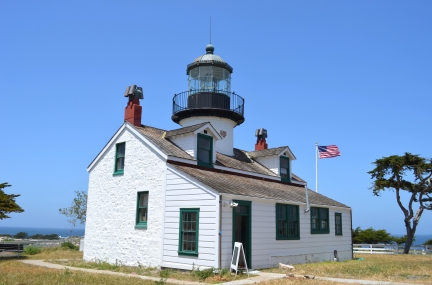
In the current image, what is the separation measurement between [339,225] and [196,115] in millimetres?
9707

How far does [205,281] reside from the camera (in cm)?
1265

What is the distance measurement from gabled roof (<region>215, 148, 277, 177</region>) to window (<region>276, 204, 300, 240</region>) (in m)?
3.50

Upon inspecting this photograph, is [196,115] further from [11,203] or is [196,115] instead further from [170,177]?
[11,203]

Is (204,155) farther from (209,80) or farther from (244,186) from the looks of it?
(209,80)

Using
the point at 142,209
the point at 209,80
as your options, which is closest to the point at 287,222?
the point at 142,209

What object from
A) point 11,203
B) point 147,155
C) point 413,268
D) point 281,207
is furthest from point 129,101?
point 413,268

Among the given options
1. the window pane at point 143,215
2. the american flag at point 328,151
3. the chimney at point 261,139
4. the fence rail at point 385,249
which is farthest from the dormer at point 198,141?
the fence rail at point 385,249

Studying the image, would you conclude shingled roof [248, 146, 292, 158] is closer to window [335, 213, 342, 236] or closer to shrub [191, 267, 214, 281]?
window [335, 213, 342, 236]

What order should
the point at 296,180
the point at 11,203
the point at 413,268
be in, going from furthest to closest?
1. the point at 296,180
2. the point at 11,203
3. the point at 413,268

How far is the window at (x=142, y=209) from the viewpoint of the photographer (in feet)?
55.2

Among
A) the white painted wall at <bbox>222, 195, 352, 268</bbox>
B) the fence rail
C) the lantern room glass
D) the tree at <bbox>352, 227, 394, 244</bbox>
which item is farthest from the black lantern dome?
the tree at <bbox>352, 227, 394, 244</bbox>

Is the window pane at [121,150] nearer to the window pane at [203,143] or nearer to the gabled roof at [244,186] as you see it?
the gabled roof at [244,186]

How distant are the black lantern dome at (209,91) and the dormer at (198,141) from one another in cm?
327

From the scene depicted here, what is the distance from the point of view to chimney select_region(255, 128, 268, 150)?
1025 inches
